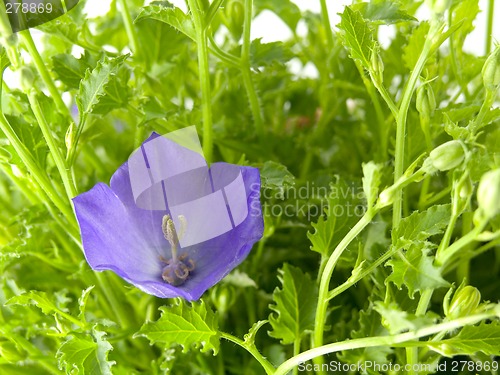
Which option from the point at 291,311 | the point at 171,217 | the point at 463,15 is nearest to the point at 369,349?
the point at 291,311

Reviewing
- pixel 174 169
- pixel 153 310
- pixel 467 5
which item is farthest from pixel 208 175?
pixel 467 5

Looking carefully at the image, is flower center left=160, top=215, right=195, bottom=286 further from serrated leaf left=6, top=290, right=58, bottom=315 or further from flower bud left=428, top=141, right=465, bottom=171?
flower bud left=428, top=141, right=465, bottom=171

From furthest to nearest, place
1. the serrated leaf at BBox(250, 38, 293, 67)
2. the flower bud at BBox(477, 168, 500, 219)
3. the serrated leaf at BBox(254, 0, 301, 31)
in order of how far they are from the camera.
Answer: the serrated leaf at BBox(254, 0, 301, 31) < the serrated leaf at BBox(250, 38, 293, 67) < the flower bud at BBox(477, 168, 500, 219)

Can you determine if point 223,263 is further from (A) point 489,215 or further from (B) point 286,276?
(A) point 489,215

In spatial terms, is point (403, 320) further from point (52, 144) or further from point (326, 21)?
point (326, 21)

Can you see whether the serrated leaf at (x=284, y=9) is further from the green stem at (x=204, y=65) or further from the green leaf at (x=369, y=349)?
the green leaf at (x=369, y=349)

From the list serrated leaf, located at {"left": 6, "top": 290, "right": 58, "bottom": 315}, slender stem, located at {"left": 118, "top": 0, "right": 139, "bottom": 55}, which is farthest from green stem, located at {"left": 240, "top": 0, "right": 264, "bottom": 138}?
serrated leaf, located at {"left": 6, "top": 290, "right": 58, "bottom": 315}
